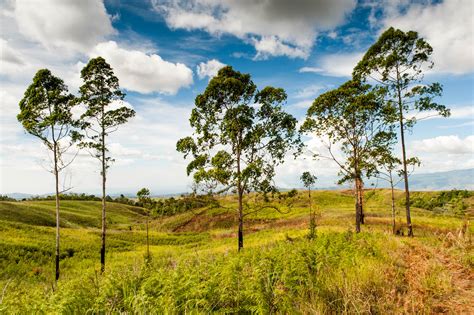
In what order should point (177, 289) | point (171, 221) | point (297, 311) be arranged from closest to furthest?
point (297, 311), point (177, 289), point (171, 221)

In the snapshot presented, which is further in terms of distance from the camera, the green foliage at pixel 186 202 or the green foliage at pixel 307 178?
the green foliage at pixel 307 178

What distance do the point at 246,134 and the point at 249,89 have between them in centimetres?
333

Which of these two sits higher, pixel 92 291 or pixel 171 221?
pixel 92 291

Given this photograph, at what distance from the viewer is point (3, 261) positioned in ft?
83.8

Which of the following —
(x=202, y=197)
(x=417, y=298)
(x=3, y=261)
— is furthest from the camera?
(x=3, y=261)

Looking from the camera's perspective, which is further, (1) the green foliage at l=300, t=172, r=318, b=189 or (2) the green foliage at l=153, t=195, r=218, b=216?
(1) the green foliage at l=300, t=172, r=318, b=189

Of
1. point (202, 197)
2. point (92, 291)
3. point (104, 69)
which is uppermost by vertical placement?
point (104, 69)

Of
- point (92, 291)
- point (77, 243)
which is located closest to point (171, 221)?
point (77, 243)

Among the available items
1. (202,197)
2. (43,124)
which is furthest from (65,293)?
(43,124)

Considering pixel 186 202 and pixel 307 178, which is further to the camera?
pixel 307 178

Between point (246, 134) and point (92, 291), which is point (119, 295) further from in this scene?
point (246, 134)

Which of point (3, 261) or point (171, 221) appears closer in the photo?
point (3, 261)

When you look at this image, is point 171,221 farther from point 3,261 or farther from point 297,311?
point 297,311

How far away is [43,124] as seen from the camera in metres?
20.4
